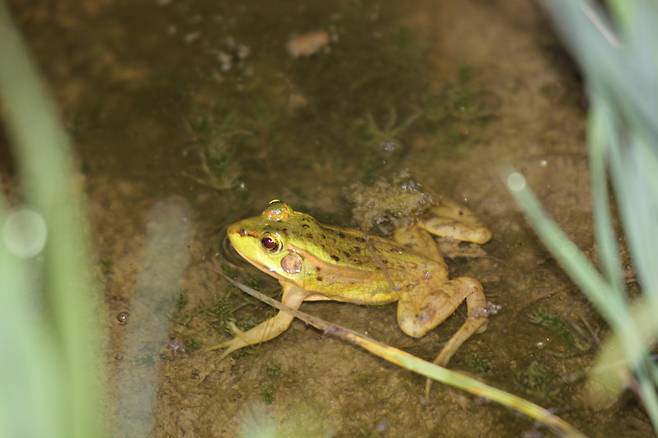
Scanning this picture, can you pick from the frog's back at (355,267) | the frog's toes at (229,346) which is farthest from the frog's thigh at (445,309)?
the frog's toes at (229,346)

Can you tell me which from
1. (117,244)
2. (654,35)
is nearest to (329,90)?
(117,244)

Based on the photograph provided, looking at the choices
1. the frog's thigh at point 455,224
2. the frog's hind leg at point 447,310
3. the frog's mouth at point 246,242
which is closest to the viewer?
the frog's hind leg at point 447,310

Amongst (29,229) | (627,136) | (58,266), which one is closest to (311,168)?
(29,229)

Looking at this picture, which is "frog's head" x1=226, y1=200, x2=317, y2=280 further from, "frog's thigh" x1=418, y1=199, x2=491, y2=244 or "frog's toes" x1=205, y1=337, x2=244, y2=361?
"frog's thigh" x1=418, y1=199, x2=491, y2=244

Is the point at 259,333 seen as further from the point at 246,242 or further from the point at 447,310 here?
the point at 447,310

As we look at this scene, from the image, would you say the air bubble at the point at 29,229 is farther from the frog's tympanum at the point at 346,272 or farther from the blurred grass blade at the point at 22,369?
the blurred grass blade at the point at 22,369

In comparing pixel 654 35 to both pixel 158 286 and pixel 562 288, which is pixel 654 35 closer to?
pixel 562 288
